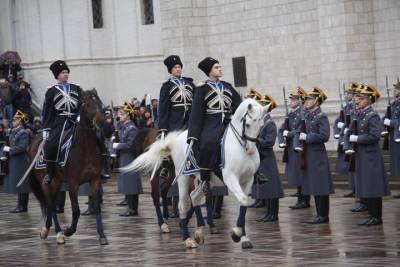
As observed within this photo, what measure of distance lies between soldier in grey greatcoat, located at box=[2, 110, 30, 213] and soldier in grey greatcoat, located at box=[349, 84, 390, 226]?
25.4 feet

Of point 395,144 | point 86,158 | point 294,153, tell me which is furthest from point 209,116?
point 395,144

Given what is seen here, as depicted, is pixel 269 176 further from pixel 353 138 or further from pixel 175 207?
pixel 353 138

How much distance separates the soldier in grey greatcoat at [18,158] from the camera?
22078 millimetres

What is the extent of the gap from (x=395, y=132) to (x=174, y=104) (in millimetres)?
4610

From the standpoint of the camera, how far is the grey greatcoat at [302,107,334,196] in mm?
17188

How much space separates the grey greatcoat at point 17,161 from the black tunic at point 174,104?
545 cm

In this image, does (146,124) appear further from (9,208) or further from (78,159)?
(78,159)

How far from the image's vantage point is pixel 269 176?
59.3 feet

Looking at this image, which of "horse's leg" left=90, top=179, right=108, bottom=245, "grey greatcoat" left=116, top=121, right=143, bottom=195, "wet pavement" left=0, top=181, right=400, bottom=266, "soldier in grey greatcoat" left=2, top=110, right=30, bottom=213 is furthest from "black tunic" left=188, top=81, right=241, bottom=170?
"soldier in grey greatcoat" left=2, top=110, right=30, bottom=213

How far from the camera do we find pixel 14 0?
40.0 m

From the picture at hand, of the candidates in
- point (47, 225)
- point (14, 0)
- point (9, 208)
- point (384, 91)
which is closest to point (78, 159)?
point (47, 225)

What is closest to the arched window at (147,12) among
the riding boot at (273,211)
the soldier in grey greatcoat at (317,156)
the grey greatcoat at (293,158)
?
the grey greatcoat at (293,158)

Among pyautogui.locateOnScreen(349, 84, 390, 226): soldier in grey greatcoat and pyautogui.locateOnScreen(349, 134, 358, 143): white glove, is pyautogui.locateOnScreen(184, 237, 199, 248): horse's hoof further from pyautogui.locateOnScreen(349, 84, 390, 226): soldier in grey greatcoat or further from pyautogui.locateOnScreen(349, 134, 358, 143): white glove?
pyautogui.locateOnScreen(349, 134, 358, 143): white glove

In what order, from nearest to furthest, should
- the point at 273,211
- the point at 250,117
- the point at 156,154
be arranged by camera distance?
the point at 250,117 < the point at 156,154 < the point at 273,211
